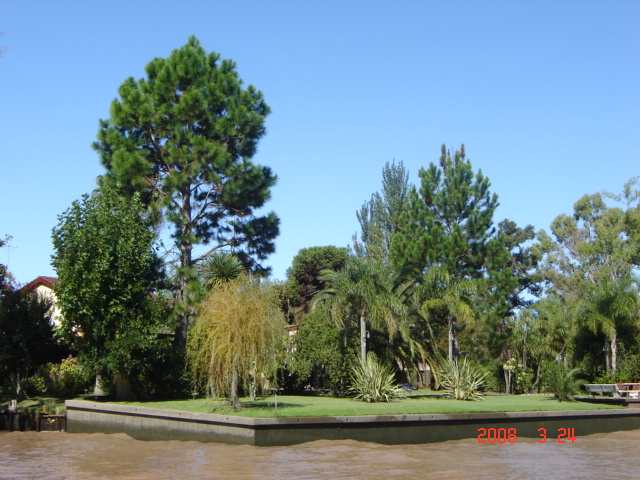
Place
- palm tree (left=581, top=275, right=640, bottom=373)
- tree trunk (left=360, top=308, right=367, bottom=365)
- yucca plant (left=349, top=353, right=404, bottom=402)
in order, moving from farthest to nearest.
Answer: palm tree (left=581, top=275, right=640, bottom=373) → tree trunk (left=360, top=308, right=367, bottom=365) → yucca plant (left=349, top=353, right=404, bottom=402)

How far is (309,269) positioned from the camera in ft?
181

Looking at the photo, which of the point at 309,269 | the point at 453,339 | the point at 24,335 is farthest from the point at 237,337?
the point at 309,269

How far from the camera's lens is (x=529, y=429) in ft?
63.2

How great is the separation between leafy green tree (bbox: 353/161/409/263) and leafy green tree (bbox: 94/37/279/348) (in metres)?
21.4

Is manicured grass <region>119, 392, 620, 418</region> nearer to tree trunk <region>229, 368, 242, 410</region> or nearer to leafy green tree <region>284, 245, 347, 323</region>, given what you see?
tree trunk <region>229, 368, 242, 410</region>

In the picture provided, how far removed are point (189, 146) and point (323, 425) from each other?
17122 mm

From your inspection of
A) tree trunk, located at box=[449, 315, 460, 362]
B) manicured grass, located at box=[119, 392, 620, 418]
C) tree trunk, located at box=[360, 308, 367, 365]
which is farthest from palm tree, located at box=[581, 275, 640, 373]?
tree trunk, located at box=[360, 308, 367, 365]

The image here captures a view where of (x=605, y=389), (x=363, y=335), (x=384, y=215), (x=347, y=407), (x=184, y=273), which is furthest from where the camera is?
(x=384, y=215)

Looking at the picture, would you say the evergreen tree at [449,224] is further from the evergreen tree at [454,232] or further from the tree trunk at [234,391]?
the tree trunk at [234,391]

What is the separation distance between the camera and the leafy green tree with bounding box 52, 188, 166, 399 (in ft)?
74.2

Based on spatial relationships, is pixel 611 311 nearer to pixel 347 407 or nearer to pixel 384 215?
pixel 347 407

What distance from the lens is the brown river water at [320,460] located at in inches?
559

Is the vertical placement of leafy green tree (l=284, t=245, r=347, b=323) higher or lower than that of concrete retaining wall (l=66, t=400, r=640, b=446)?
higher

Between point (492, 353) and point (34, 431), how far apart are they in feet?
77.3
